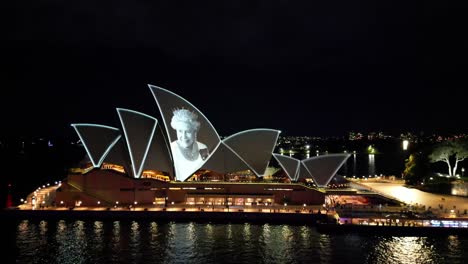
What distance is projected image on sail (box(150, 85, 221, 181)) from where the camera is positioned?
30.7 meters

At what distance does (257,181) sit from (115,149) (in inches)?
380

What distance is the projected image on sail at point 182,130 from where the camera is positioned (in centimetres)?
3070

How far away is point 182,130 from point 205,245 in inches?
440

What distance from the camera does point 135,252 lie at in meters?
20.0

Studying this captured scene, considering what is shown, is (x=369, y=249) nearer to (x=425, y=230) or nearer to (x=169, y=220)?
(x=425, y=230)

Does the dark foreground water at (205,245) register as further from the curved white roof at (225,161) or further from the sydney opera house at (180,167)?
the curved white roof at (225,161)

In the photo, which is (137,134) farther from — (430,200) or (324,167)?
(430,200)

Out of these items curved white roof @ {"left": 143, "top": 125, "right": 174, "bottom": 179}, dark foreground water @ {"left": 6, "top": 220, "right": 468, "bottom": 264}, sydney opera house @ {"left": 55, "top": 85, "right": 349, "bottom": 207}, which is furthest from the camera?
curved white roof @ {"left": 143, "top": 125, "right": 174, "bottom": 179}

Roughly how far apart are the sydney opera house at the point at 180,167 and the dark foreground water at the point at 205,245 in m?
3.55

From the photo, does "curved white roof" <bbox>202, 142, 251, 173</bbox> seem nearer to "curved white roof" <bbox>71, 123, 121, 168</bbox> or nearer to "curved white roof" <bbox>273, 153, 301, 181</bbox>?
"curved white roof" <bbox>273, 153, 301, 181</bbox>

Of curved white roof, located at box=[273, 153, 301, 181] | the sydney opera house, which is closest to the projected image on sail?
the sydney opera house

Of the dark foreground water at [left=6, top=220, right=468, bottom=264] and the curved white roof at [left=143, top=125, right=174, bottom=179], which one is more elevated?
the curved white roof at [left=143, top=125, right=174, bottom=179]

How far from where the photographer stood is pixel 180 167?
101ft

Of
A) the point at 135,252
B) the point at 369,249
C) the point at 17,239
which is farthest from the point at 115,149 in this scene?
the point at 369,249
